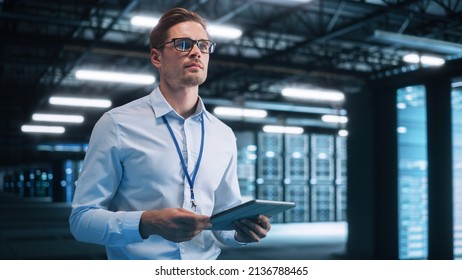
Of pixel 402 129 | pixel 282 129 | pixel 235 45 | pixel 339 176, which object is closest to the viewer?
pixel 402 129

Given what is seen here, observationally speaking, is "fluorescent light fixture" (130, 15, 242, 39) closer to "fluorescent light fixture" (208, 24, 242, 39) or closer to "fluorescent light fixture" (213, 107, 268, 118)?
"fluorescent light fixture" (208, 24, 242, 39)

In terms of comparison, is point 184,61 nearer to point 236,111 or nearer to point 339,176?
point 236,111

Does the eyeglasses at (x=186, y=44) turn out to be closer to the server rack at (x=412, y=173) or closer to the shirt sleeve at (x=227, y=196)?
the shirt sleeve at (x=227, y=196)

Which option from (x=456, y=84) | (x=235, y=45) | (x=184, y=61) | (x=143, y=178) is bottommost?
(x=143, y=178)

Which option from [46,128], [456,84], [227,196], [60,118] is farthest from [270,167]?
[227,196]

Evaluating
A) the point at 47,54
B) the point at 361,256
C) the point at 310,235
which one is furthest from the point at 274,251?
the point at 47,54

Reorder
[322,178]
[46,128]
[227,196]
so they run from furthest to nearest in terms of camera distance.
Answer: [46,128], [322,178], [227,196]

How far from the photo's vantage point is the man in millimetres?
1391

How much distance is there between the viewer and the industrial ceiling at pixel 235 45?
10.2 metres

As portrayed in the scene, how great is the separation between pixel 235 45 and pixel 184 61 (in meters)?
12.0

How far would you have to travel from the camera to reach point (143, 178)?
4.73ft

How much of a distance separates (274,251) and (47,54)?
9.15 metres

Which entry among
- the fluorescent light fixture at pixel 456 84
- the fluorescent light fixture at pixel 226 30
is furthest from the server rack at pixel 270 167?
the fluorescent light fixture at pixel 456 84
